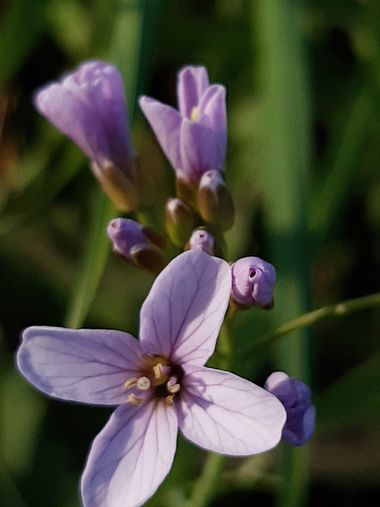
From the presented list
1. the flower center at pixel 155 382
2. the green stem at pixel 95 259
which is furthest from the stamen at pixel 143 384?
the green stem at pixel 95 259

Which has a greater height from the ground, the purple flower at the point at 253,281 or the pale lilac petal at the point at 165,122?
the pale lilac petal at the point at 165,122

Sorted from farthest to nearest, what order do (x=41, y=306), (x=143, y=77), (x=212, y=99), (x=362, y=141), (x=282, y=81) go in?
(x=41, y=306) → (x=362, y=141) → (x=282, y=81) → (x=143, y=77) → (x=212, y=99)

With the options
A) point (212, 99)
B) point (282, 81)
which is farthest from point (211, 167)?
point (282, 81)

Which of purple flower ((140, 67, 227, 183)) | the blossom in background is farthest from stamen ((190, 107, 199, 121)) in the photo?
the blossom in background

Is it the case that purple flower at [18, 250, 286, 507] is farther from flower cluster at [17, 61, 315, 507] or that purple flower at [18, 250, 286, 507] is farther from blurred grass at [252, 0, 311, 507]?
blurred grass at [252, 0, 311, 507]

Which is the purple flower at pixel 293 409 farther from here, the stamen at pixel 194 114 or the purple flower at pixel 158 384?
the stamen at pixel 194 114

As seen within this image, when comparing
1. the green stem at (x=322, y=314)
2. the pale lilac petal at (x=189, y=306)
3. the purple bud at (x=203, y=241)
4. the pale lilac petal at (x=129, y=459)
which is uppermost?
the purple bud at (x=203, y=241)

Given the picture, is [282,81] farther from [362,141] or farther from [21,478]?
Result: [21,478]

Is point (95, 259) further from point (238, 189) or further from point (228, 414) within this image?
point (238, 189)
